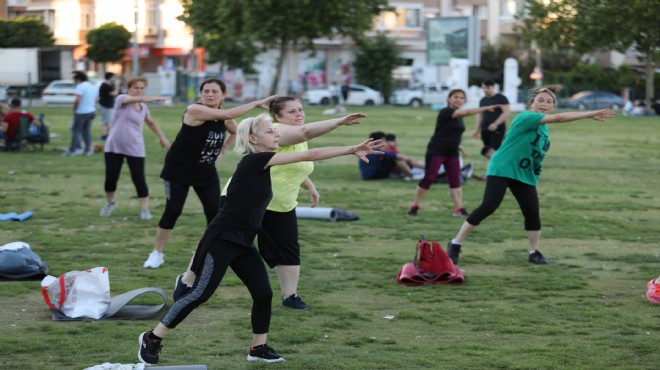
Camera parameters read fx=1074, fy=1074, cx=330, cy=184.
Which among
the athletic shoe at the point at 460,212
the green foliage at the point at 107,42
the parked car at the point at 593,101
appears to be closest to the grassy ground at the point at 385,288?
the athletic shoe at the point at 460,212

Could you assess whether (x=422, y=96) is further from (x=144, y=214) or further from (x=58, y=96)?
(x=144, y=214)

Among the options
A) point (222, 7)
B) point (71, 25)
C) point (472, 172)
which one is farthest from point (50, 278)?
point (71, 25)

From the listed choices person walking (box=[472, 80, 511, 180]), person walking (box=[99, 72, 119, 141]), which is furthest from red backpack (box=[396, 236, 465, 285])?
person walking (box=[99, 72, 119, 141])

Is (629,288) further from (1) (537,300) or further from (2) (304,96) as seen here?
(2) (304,96)

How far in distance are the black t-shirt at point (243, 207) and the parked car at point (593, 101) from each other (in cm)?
6011

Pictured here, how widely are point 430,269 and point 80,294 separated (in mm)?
3290

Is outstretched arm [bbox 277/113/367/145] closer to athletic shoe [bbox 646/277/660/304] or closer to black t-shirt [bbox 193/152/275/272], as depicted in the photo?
black t-shirt [bbox 193/152/275/272]

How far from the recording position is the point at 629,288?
962 centimetres

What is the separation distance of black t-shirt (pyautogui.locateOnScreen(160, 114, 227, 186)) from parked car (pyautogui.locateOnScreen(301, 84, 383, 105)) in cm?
5631

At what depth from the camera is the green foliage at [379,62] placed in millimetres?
73062

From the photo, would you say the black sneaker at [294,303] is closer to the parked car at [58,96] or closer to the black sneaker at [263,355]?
the black sneaker at [263,355]

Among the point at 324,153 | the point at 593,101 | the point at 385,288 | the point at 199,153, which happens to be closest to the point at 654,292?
the point at 385,288

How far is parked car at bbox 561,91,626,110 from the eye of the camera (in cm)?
6475

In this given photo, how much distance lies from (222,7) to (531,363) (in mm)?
46733
